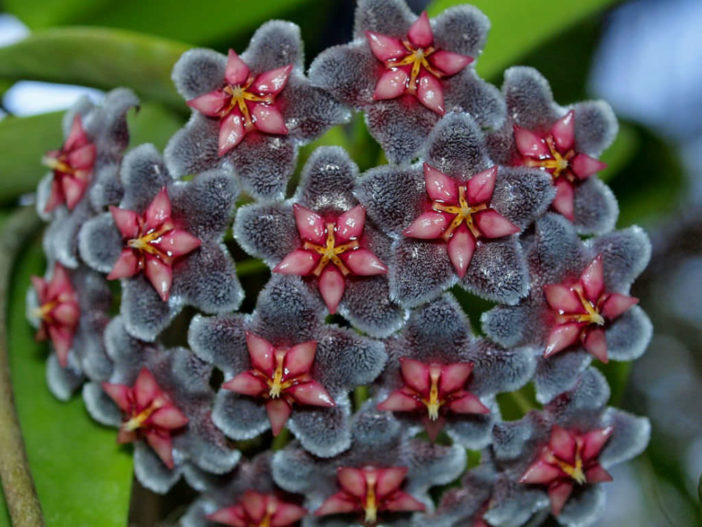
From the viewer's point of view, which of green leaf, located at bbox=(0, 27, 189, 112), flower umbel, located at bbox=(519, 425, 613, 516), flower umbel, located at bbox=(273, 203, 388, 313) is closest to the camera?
flower umbel, located at bbox=(273, 203, 388, 313)

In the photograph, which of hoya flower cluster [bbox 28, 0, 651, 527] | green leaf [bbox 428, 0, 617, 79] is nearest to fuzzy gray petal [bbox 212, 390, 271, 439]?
hoya flower cluster [bbox 28, 0, 651, 527]

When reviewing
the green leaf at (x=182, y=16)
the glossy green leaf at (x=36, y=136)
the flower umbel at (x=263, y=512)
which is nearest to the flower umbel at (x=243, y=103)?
the glossy green leaf at (x=36, y=136)

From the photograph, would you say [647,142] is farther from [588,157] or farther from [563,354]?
Answer: [563,354]

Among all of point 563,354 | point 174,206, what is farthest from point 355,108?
point 563,354

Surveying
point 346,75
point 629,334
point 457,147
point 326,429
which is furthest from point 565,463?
point 346,75

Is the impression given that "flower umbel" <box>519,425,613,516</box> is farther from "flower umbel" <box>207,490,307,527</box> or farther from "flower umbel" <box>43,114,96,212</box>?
"flower umbel" <box>43,114,96,212</box>

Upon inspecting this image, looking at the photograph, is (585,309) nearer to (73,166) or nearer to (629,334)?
(629,334)
